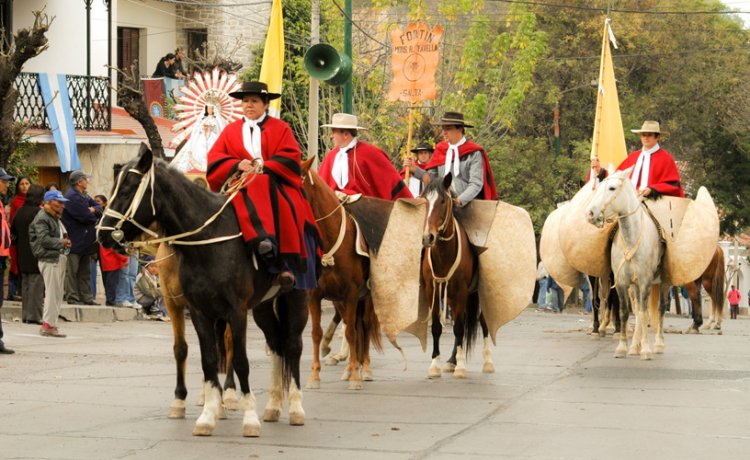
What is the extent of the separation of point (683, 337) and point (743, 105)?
26.8m

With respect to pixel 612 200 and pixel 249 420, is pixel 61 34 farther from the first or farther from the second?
pixel 249 420

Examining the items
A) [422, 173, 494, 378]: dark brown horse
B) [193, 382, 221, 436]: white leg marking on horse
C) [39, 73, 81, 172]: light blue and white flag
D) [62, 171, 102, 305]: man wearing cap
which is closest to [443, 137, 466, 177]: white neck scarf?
[422, 173, 494, 378]: dark brown horse

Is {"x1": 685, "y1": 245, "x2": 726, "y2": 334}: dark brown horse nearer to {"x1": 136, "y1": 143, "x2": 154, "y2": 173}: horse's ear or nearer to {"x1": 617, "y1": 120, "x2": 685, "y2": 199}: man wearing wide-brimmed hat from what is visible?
{"x1": 617, "y1": 120, "x2": 685, "y2": 199}: man wearing wide-brimmed hat

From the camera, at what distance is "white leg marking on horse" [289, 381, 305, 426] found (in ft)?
32.6

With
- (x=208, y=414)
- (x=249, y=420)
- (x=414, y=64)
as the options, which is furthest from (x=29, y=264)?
(x=249, y=420)

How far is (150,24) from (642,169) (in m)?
Result: 21.2

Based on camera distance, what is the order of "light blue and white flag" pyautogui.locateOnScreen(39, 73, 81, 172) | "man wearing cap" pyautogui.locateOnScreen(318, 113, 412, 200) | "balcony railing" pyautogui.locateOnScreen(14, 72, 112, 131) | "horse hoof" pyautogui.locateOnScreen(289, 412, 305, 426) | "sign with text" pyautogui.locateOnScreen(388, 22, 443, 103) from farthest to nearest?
"balcony railing" pyautogui.locateOnScreen(14, 72, 112, 131) → "light blue and white flag" pyautogui.locateOnScreen(39, 73, 81, 172) → "sign with text" pyautogui.locateOnScreen(388, 22, 443, 103) → "man wearing cap" pyautogui.locateOnScreen(318, 113, 412, 200) → "horse hoof" pyautogui.locateOnScreen(289, 412, 305, 426)

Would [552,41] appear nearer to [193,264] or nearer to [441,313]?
[441,313]

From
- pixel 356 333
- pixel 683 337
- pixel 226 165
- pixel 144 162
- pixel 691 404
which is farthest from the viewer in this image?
pixel 683 337

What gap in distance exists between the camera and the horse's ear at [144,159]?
922cm

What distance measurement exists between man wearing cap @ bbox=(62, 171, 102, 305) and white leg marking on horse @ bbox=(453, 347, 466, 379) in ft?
24.8

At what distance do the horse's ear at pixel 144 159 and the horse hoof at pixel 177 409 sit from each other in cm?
197

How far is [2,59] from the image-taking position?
20.7 meters

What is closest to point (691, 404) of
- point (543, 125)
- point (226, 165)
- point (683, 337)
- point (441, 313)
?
point (441, 313)
